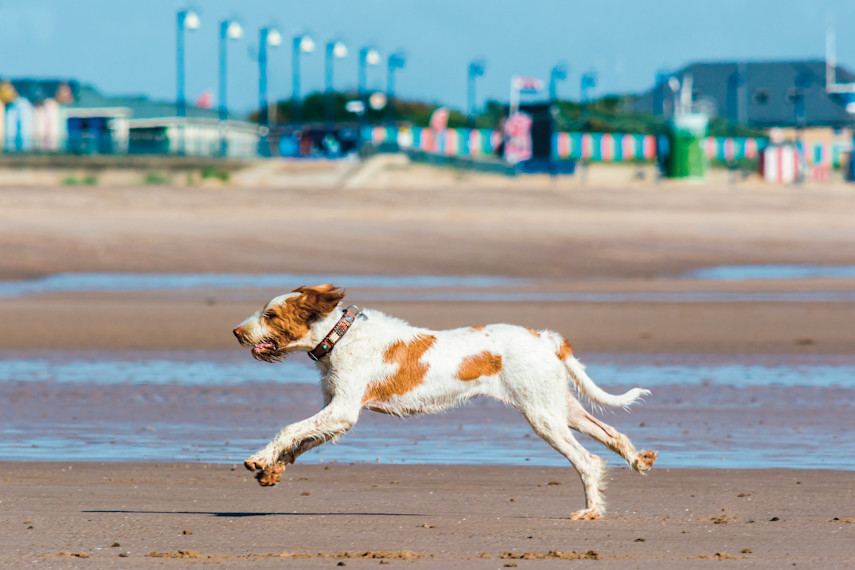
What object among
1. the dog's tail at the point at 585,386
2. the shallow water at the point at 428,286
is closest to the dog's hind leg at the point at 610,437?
the dog's tail at the point at 585,386

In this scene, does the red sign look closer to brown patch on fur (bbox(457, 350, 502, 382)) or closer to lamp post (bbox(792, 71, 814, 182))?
lamp post (bbox(792, 71, 814, 182))

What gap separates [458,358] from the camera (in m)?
6.56

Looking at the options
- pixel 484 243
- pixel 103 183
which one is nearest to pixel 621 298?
pixel 484 243

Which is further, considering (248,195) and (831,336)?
(248,195)

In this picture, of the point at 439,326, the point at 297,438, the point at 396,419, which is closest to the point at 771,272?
the point at 439,326

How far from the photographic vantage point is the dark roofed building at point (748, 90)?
10931 cm

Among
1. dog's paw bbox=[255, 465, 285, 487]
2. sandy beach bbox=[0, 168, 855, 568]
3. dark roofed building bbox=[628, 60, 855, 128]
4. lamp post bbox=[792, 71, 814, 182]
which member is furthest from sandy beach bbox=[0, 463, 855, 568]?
dark roofed building bbox=[628, 60, 855, 128]

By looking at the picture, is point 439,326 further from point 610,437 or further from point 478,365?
point 478,365

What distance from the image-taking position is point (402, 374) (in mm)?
6578

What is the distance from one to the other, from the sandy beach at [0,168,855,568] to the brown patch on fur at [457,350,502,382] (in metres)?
0.67

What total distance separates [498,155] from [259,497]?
65.3 metres

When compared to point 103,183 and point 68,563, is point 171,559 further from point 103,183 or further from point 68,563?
point 103,183

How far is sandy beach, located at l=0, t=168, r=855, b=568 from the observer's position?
5789 millimetres

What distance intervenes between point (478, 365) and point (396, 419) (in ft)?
11.0
